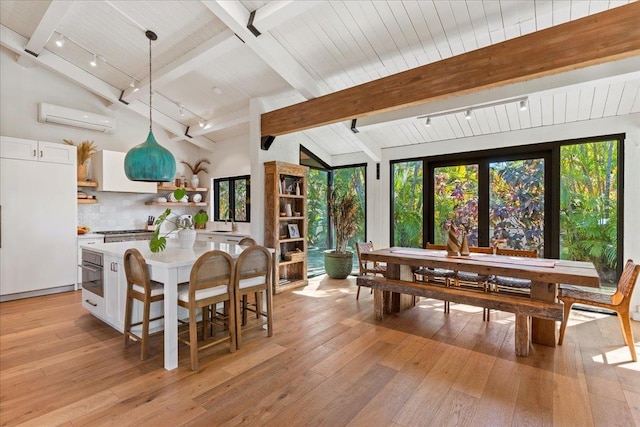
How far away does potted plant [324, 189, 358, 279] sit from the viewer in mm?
5719

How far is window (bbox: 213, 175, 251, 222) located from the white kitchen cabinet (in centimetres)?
261

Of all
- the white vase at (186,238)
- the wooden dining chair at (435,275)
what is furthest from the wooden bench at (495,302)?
the white vase at (186,238)

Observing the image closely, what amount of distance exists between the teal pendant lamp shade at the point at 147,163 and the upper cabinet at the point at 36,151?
2.48 m

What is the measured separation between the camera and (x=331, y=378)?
235 cm

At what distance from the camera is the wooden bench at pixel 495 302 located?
8.89 feet

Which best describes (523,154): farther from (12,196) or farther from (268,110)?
(12,196)

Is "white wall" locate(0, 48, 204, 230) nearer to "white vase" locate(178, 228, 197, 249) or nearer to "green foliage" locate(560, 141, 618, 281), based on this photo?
"white vase" locate(178, 228, 197, 249)

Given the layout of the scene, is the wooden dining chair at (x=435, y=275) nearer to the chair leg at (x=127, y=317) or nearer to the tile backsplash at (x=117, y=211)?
the chair leg at (x=127, y=317)

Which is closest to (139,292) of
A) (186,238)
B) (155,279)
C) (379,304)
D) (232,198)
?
(155,279)

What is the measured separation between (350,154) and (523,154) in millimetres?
2958

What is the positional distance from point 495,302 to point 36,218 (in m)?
5.90

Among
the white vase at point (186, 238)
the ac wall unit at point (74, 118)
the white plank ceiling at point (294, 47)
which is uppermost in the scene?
the white plank ceiling at point (294, 47)

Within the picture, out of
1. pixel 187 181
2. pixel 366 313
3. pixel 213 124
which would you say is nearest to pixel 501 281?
pixel 366 313

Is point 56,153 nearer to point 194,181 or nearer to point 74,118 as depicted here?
point 74,118
